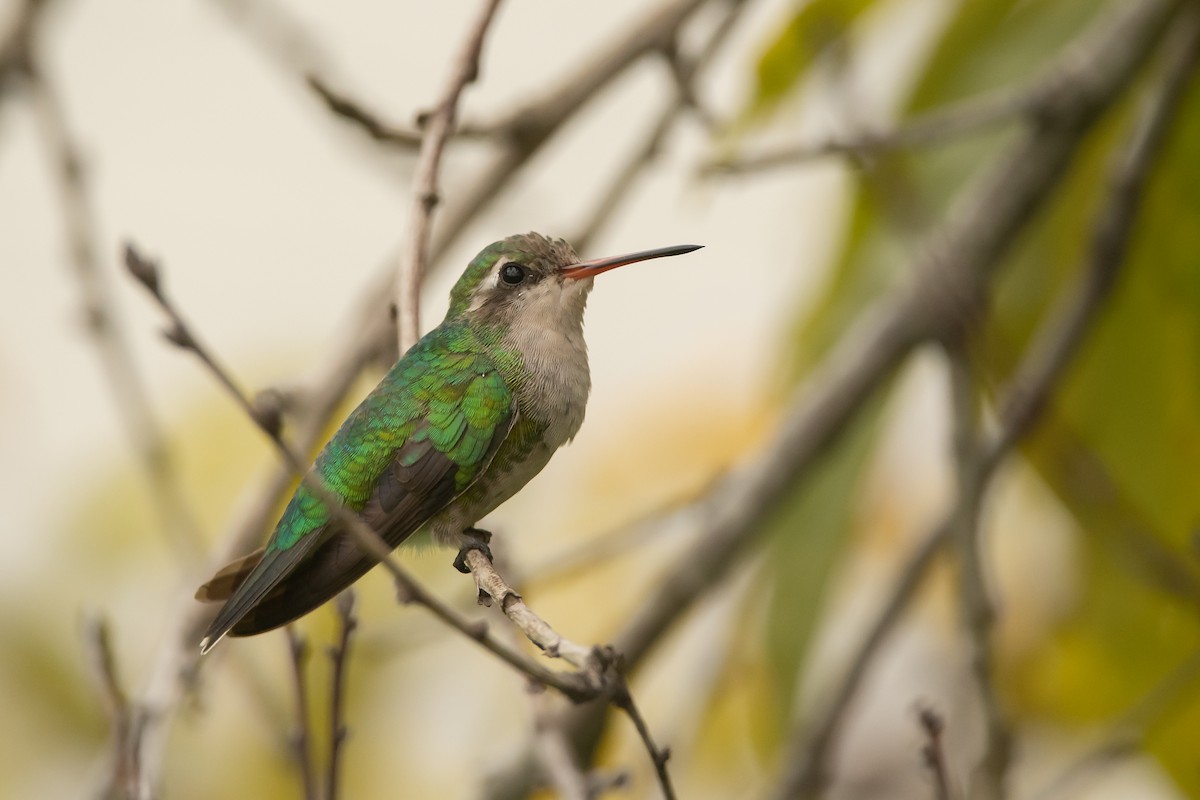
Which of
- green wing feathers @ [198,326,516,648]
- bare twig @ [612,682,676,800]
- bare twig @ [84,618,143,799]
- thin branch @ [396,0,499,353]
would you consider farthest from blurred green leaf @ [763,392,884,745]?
bare twig @ [612,682,676,800]

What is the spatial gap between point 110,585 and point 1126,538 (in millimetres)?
3551

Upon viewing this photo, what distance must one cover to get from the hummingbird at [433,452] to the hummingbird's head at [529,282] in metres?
0.02

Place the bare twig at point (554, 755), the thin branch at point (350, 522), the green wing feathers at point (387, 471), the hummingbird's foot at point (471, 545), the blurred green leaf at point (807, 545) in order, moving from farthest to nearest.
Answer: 1. the blurred green leaf at point (807, 545)
2. the hummingbird's foot at point (471, 545)
3. the green wing feathers at point (387, 471)
4. the bare twig at point (554, 755)
5. the thin branch at point (350, 522)

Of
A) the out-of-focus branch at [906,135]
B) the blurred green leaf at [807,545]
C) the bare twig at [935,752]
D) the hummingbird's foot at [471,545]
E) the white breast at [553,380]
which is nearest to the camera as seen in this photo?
the bare twig at [935,752]

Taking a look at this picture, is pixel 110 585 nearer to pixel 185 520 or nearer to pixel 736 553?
pixel 185 520

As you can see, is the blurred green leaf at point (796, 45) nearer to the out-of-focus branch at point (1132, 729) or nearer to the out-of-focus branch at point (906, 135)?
the out-of-focus branch at point (906, 135)

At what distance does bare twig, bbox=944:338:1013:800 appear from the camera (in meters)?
3.15

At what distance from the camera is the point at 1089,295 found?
13.1ft

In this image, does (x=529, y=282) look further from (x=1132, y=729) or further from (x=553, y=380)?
(x=1132, y=729)

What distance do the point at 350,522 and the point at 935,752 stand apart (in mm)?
1059

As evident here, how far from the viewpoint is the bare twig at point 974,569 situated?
124 inches

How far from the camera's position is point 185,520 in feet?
13.1

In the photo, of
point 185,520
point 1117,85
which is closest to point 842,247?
point 1117,85

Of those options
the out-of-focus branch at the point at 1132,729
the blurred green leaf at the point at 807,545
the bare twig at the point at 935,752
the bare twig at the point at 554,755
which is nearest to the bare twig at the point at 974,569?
the out-of-focus branch at the point at 1132,729
